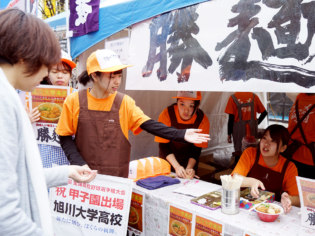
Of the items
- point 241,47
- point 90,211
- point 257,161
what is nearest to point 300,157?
point 257,161

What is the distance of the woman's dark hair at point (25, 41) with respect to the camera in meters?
0.83

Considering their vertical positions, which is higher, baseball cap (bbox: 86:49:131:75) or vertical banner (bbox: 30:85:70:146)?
baseball cap (bbox: 86:49:131:75)

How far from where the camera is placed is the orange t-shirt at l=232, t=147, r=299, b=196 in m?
2.08

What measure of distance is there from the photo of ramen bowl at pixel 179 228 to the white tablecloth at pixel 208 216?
2.9 inches

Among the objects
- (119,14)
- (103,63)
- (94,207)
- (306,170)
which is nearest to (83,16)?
(119,14)

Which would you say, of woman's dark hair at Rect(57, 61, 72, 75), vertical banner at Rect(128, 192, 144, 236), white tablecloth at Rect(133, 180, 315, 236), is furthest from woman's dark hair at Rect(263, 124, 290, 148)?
woman's dark hair at Rect(57, 61, 72, 75)

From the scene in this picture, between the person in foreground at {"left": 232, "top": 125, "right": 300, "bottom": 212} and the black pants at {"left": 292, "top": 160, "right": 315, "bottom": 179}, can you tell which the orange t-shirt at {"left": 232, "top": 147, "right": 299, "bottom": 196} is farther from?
the black pants at {"left": 292, "top": 160, "right": 315, "bottom": 179}

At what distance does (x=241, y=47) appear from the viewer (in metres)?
1.80

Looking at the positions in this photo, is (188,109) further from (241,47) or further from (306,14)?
(306,14)

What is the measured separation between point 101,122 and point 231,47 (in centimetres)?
115

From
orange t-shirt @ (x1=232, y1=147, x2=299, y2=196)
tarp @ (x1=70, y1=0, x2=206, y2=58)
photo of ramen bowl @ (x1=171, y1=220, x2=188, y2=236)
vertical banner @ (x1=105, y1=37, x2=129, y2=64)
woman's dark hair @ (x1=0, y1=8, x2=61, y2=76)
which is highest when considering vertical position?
tarp @ (x1=70, y1=0, x2=206, y2=58)

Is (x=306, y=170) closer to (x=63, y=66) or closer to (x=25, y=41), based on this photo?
(x=63, y=66)

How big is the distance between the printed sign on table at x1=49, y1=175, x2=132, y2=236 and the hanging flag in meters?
1.98

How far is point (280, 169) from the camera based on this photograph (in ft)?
7.16
